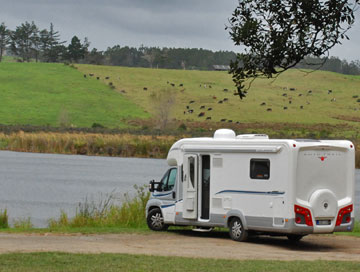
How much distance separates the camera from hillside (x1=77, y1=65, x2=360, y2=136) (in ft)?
384

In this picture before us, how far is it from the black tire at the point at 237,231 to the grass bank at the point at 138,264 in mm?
3735

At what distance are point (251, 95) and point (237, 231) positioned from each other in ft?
380

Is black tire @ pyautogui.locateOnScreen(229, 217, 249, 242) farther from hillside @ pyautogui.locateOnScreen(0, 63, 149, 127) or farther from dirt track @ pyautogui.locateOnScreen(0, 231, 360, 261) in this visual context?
hillside @ pyautogui.locateOnScreen(0, 63, 149, 127)

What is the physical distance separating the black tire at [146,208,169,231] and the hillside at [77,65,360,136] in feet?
280

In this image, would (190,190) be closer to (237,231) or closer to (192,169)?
(192,169)

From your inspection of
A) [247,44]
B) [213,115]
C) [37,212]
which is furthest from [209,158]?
[213,115]

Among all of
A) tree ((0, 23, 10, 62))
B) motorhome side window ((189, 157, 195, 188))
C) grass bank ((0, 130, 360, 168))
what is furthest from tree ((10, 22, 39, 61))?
motorhome side window ((189, 157, 195, 188))

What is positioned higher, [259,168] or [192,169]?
[259,168]

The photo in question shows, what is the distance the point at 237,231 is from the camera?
1844 cm

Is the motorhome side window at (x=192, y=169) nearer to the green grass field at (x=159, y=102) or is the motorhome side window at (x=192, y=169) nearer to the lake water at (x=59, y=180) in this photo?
the lake water at (x=59, y=180)

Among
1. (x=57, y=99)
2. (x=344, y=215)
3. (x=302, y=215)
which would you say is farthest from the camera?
(x=57, y=99)

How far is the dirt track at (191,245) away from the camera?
52.0 feet

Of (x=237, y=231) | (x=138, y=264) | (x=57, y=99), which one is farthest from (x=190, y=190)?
(x=57, y=99)

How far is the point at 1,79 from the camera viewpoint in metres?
136
